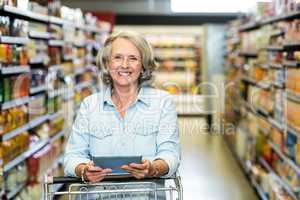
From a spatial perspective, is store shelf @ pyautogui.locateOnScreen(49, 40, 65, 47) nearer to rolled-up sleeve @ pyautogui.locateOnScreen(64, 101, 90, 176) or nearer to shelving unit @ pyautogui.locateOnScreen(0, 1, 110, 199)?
shelving unit @ pyautogui.locateOnScreen(0, 1, 110, 199)

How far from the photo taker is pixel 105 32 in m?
10.8

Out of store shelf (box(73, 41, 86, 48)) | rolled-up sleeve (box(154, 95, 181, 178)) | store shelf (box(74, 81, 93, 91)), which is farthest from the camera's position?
store shelf (box(74, 81, 93, 91))

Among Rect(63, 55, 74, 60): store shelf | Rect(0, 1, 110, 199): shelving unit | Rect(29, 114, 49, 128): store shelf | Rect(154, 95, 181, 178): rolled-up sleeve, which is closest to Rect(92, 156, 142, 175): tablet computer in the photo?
Rect(154, 95, 181, 178): rolled-up sleeve

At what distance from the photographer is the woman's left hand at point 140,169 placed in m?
2.14

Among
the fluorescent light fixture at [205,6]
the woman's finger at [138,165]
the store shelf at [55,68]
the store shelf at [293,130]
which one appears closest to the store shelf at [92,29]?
the store shelf at [55,68]

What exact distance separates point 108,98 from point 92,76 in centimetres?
687

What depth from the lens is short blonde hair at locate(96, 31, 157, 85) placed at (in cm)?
248

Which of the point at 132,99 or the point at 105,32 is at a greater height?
the point at 105,32

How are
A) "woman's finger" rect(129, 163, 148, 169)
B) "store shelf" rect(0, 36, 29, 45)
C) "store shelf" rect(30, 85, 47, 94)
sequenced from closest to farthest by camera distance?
"woman's finger" rect(129, 163, 148, 169) → "store shelf" rect(0, 36, 29, 45) → "store shelf" rect(30, 85, 47, 94)

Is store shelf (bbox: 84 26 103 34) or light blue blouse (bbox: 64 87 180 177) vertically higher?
store shelf (bbox: 84 26 103 34)

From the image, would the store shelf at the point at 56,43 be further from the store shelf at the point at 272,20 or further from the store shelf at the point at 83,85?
the store shelf at the point at 272,20

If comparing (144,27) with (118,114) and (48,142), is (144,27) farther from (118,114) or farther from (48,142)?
(118,114)

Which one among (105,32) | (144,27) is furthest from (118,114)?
(144,27)

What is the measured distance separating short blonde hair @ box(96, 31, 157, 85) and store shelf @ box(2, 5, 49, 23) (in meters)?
1.72
